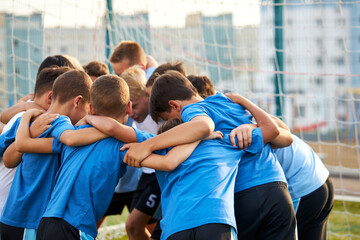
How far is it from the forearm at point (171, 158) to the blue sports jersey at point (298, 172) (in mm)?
704

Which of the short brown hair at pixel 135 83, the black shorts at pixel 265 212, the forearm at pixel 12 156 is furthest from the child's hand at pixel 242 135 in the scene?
the forearm at pixel 12 156

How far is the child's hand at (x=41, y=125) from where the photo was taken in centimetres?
240

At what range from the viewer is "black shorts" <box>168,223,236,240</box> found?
1.97 meters

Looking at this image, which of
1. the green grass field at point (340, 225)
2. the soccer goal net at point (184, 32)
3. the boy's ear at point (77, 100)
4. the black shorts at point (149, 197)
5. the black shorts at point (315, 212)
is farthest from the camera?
the soccer goal net at point (184, 32)

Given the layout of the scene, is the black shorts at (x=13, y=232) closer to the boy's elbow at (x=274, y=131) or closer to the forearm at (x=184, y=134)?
the forearm at (x=184, y=134)

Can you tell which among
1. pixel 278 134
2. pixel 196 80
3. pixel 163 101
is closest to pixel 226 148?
pixel 278 134

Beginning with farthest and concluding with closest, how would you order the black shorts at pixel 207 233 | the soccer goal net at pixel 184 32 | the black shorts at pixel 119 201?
1. the soccer goal net at pixel 184 32
2. the black shorts at pixel 119 201
3. the black shorts at pixel 207 233

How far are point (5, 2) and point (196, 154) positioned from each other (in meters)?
3.60

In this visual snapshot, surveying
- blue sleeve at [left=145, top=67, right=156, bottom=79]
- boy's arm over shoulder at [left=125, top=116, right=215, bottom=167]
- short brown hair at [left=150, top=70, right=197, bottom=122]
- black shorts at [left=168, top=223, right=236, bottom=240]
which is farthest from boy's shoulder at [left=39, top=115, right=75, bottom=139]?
blue sleeve at [left=145, top=67, right=156, bottom=79]

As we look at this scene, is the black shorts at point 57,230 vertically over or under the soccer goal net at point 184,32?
under

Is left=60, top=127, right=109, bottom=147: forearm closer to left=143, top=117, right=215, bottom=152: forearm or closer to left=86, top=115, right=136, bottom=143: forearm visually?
left=86, top=115, right=136, bottom=143: forearm

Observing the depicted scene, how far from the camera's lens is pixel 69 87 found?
252cm

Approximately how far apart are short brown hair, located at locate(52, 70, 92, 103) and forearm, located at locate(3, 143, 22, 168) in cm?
35

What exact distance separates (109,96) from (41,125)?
1.32ft
